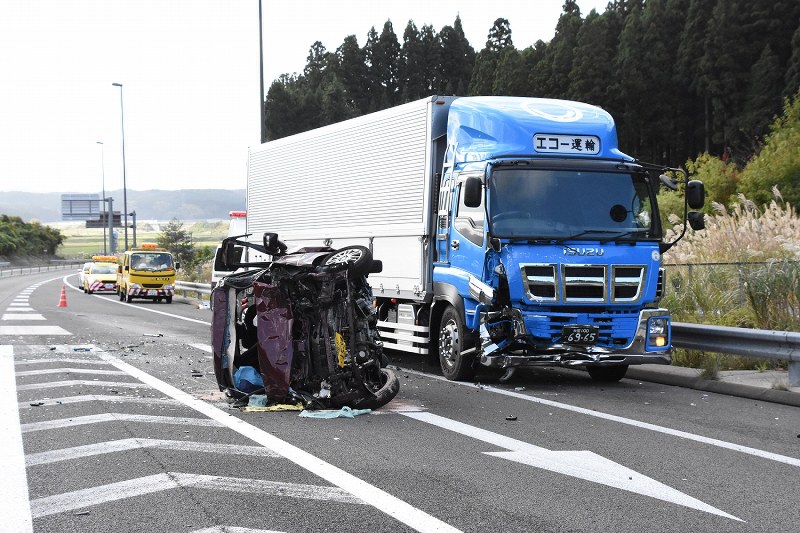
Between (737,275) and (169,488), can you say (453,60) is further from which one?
(169,488)

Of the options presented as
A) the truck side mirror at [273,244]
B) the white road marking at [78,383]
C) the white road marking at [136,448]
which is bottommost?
the white road marking at [78,383]

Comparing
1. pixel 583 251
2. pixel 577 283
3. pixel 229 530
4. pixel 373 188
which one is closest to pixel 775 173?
pixel 373 188

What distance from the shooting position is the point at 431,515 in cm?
549

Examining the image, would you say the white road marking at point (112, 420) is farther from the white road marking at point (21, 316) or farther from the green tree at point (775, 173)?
the green tree at point (775, 173)

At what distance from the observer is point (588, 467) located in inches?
269

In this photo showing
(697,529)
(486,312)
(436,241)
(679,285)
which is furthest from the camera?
(679,285)

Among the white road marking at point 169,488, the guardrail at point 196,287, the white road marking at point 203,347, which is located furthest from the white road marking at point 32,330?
the guardrail at point 196,287

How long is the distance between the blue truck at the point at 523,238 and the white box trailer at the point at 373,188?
3 centimetres

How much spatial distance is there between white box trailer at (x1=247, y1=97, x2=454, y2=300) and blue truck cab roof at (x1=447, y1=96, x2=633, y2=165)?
0.75 metres

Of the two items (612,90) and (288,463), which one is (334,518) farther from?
(612,90)

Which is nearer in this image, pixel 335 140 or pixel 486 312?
pixel 486 312

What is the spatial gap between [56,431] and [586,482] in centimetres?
437

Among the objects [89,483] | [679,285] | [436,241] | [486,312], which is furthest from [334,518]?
[679,285]

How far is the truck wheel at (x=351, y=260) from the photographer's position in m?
9.15
